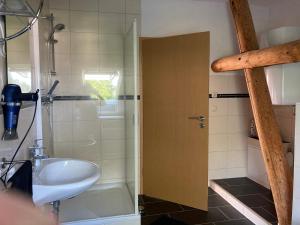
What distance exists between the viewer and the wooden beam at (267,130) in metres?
2.22

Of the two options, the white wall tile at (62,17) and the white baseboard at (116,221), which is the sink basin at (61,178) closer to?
the white baseboard at (116,221)

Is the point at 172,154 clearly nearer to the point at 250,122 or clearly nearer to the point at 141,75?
the point at 141,75

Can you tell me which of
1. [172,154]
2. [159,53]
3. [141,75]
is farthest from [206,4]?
[172,154]

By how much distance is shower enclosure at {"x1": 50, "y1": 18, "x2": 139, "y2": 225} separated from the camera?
2680 millimetres

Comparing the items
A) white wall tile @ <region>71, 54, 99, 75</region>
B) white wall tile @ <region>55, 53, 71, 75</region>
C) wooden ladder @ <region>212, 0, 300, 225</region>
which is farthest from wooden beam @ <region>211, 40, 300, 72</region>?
white wall tile @ <region>55, 53, 71, 75</region>

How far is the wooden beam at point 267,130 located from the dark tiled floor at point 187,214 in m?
0.49

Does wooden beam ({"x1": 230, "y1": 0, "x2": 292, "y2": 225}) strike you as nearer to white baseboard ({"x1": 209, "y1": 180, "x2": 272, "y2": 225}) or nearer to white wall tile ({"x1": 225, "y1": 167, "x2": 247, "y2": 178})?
white baseboard ({"x1": 209, "y1": 180, "x2": 272, "y2": 225})

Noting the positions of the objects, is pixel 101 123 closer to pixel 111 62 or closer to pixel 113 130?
pixel 113 130

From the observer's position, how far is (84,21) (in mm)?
2719

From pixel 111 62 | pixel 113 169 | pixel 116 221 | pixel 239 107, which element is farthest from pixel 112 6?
pixel 116 221

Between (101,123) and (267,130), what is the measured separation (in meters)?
1.66

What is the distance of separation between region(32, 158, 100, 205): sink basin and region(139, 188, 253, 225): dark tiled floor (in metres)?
1.19

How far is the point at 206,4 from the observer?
3.19m

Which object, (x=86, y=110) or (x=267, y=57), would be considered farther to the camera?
(x=86, y=110)
